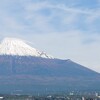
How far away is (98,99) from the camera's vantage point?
116 m

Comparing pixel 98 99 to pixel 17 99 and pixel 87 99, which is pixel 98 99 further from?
pixel 17 99

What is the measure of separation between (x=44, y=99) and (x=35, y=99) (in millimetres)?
1900

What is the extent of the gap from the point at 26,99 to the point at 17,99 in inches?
83.8

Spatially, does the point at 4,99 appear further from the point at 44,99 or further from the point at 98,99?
the point at 98,99

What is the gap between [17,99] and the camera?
118438 millimetres

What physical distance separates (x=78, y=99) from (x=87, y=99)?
4096mm

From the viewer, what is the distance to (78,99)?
120m

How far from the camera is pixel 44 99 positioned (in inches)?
4589

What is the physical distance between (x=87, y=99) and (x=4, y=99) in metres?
16.6

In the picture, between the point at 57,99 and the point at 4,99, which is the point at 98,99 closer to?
the point at 57,99

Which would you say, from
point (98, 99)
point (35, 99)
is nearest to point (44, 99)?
point (35, 99)

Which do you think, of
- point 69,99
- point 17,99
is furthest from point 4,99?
point 69,99

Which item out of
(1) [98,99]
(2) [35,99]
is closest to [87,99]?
(1) [98,99]

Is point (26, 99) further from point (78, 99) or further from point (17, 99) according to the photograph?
point (78, 99)
